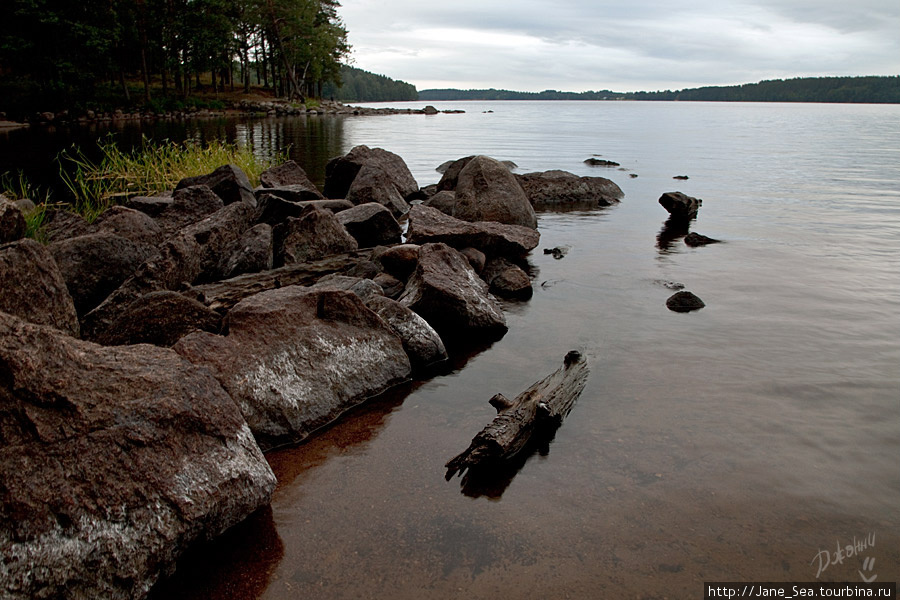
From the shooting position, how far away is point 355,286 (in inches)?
255

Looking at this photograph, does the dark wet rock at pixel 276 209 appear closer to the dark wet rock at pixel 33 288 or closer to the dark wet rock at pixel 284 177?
the dark wet rock at pixel 284 177

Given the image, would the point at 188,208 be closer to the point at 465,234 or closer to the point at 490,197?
the point at 465,234

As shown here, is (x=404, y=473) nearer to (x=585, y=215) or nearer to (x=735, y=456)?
(x=735, y=456)

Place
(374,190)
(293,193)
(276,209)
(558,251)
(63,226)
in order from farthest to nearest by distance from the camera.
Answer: (374,190) → (293,193) → (558,251) → (276,209) → (63,226)

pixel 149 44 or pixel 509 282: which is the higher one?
pixel 149 44

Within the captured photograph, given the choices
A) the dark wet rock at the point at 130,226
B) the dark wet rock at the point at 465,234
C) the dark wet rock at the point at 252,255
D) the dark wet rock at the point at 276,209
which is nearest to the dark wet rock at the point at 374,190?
the dark wet rock at the point at 276,209

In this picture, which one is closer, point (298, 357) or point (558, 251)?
point (298, 357)

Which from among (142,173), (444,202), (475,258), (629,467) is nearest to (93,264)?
(475,258)

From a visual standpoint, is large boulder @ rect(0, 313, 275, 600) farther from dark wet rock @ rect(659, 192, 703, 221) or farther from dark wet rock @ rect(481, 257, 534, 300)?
dark wet rock @ rect(659, 192, 703, 221)

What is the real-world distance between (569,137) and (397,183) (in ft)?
98.0

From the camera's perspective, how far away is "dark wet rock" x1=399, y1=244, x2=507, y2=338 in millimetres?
6527

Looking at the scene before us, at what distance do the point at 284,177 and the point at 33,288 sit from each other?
870 centimetres

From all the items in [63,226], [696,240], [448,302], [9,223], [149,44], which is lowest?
[696,240]

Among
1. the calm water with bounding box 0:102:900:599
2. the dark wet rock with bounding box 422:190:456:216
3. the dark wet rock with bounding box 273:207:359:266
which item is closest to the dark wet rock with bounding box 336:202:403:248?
the dark wet rock with bounding box 273:207:359:266
